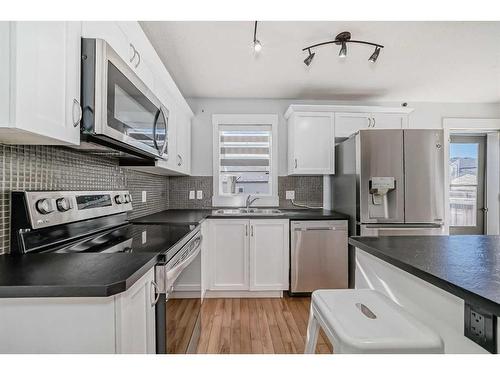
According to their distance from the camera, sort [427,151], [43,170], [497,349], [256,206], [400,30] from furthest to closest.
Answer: [256,206] → [427,151] → [400,30] → [43,170] → [497,349]

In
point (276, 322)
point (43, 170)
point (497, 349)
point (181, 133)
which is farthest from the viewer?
point (181, 133)

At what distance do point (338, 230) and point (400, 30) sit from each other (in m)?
1.74

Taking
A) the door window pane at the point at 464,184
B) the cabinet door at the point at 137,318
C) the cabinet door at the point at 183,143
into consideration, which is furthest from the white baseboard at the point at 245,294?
the door window pane at the point at 464,184

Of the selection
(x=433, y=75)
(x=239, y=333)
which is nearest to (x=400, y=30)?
(x=433, y=75)

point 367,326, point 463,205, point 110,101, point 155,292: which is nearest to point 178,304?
point 155,292

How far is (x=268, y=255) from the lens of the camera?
2732 mm

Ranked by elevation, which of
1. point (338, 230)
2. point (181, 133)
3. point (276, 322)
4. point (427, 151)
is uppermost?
point (181, 133)

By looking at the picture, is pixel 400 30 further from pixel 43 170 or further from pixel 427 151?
pixel 43 170

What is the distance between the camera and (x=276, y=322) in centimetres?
224

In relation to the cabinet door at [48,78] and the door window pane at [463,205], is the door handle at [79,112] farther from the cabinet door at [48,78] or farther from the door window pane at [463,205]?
the door window pane at [463,205]

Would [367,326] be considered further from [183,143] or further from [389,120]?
[389,120]

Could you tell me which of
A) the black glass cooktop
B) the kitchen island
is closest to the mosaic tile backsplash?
the black glass cooktop

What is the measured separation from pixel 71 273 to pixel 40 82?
2.01 feet
